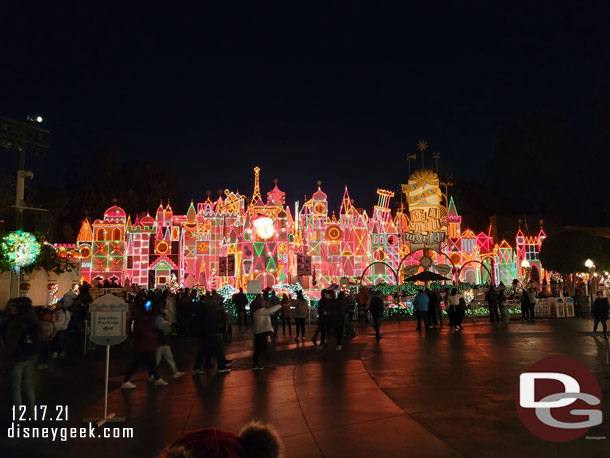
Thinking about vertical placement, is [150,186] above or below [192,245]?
above

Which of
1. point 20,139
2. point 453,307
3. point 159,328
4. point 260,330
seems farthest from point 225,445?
point 453,307

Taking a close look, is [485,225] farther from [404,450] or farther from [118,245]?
[404,450]

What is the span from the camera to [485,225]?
6956 centimetres

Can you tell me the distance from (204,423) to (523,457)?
3924 millimetres

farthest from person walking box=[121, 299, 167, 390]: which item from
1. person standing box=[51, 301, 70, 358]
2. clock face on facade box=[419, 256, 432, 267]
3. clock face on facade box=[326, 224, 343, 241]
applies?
clock face on facade box=[326, 224, 343, 241]

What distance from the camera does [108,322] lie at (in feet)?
23.9

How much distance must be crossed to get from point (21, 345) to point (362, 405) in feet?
16.1

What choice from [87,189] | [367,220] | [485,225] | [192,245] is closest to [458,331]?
[367,220]

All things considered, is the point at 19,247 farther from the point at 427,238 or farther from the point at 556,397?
the point at 427,238

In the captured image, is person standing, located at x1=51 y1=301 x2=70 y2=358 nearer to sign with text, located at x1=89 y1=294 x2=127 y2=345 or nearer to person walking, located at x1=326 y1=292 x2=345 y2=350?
sign with text, located at x1=89 y1=294 x2=127 y2=345

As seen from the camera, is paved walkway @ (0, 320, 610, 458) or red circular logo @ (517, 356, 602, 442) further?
paved walkway @ (0, 320, 610, 458)

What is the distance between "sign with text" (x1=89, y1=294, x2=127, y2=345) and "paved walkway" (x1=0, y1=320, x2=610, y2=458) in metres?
1.16

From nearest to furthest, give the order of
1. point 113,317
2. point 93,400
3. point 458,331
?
point 113,317 < point 93,400 < point 458,331

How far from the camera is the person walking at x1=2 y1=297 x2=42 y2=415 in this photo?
22.6ft
